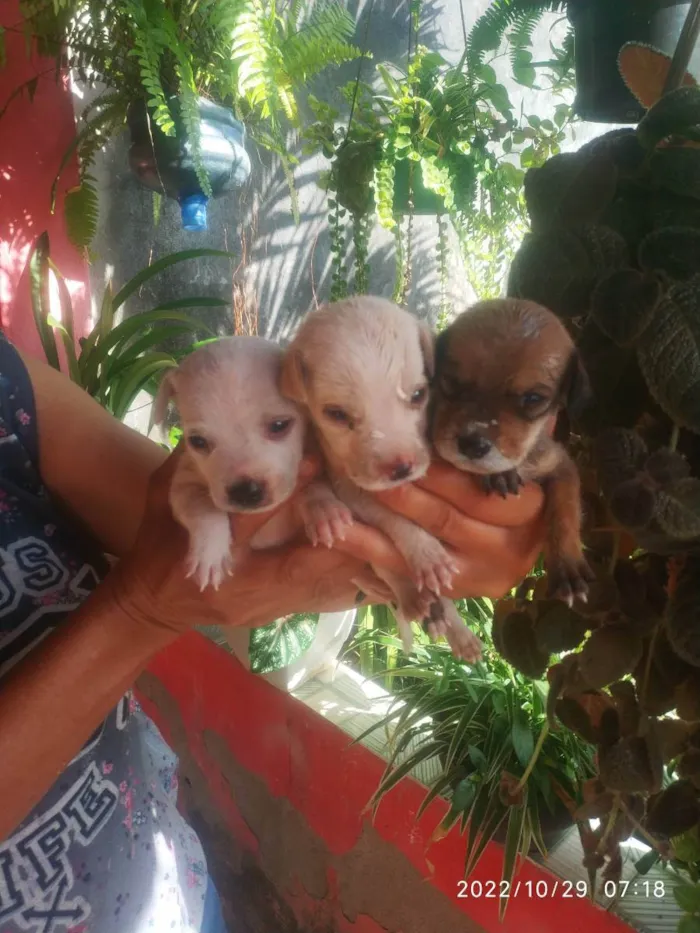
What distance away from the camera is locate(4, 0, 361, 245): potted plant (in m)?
2.12

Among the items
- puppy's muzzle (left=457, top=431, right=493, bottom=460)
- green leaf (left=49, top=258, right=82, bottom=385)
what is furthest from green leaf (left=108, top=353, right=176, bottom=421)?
puppy's muzzle (left=457, top=431, right=493, bottom=460)

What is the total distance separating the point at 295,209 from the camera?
2.66m

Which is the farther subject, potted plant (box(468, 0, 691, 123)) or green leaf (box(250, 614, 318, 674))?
green leaf (box(250, 614, 318, 674))

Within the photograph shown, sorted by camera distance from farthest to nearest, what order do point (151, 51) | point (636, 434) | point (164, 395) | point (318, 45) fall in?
point (318, 45)
point (151, 51)
point (164, 395)
point (636, 434)

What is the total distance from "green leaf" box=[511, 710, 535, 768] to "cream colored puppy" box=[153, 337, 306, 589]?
113 centimetres

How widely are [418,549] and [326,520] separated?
16cm

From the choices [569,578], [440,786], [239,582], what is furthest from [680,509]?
[440,786]

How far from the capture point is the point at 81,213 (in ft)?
8.87

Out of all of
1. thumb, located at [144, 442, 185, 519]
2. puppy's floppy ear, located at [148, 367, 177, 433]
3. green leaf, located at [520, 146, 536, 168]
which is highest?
Result: green leaf, located at [520, 146, 536, 168]

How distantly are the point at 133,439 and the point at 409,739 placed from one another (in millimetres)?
1245

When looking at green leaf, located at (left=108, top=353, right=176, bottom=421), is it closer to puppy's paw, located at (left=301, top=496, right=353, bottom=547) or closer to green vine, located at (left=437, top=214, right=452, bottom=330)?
green vine, located at (left=437, top=214, right=452, bottom=330)

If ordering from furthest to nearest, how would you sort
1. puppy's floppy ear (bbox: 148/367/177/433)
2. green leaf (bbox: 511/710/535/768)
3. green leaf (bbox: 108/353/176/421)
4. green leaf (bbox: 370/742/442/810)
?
1. green leaf (bbox: 108/353/176/421)
2. green leaf (bbox: 370/742/442/810)
3. green leaf (bbox: 511/710/535/768)
4. puppy's floppy ear (bbox: 148/367/177/433)

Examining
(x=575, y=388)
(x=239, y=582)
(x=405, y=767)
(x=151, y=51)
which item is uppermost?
(x=151, y=51)

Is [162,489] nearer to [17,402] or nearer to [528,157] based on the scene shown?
[17,402]
